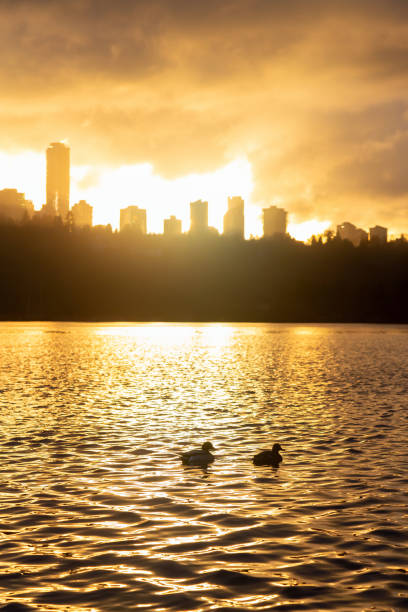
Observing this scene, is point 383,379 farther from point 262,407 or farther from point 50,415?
point 50,415

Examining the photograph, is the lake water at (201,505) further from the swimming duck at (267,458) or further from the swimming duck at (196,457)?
the swimming duck at (196,457)

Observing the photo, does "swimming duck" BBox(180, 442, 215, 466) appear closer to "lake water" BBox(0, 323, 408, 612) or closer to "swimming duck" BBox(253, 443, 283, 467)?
"lake water" BBox(0, 323, 408, 612)

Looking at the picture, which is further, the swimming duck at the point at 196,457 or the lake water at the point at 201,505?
the swimming duck at the point at 196,457

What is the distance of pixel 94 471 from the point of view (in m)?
20.2

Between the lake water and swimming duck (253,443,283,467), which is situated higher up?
swimming duck (253,443,283,467)

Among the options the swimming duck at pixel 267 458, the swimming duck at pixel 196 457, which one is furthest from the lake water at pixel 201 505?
the swimming duck at pixel 196 457

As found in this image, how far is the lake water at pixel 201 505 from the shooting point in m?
11.7

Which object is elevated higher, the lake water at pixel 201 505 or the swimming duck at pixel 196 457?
the swimming duck at pixel 196 457

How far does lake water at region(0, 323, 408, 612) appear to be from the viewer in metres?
11.7

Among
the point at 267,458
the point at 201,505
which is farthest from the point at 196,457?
the point at 201,505

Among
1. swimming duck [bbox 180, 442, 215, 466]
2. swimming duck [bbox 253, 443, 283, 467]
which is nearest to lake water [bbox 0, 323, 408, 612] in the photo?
swimming duck [bbox 253, 443, 283, 467]

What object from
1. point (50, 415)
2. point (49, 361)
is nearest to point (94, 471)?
point (50, 415)

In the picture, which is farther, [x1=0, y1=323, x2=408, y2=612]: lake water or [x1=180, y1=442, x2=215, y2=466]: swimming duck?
[x1=180, y1=442, x2=215, y2=466]: swimming duck

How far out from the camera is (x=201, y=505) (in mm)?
16859
